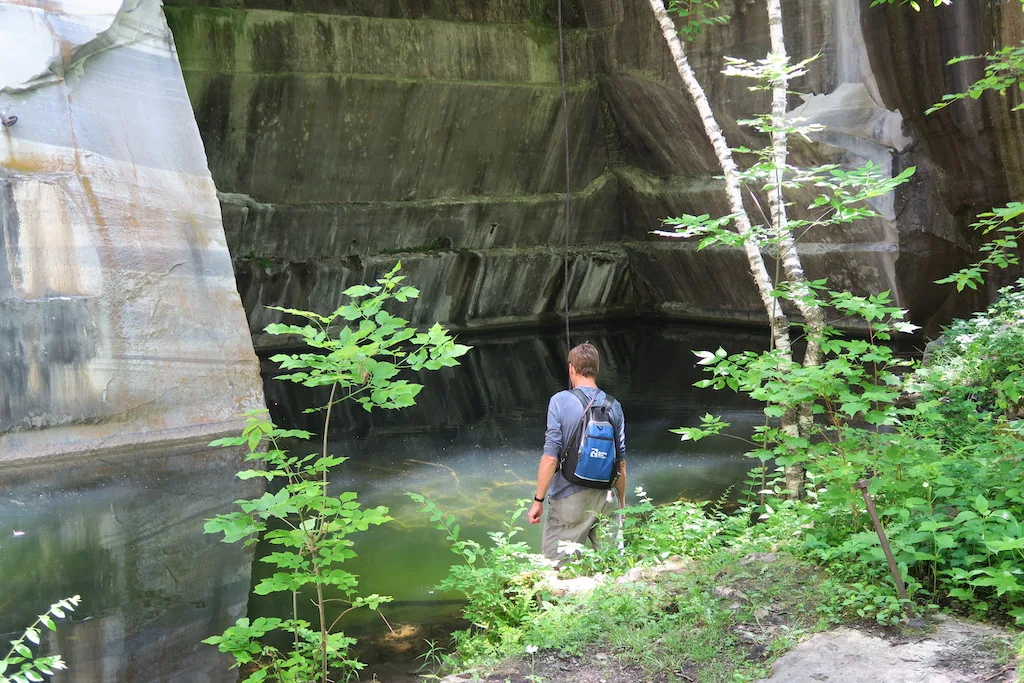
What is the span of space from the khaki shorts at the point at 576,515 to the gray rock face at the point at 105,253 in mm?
4242

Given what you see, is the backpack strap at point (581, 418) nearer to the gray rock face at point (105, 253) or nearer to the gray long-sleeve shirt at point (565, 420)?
the gray long-sleeve shirt at point (565, 420)

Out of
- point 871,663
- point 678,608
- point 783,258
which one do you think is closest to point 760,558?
point 678,608

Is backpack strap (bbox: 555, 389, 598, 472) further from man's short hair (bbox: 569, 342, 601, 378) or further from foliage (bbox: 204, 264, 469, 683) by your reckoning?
foliage (bbox: 204, 264, 469, 683)

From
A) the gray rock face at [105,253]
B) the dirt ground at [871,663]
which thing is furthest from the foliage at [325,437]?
the gray rock face at [105,253]

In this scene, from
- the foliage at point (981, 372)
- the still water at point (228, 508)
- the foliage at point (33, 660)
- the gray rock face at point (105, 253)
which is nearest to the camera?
the foliage at point (33, 660)

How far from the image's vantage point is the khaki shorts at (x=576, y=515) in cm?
493

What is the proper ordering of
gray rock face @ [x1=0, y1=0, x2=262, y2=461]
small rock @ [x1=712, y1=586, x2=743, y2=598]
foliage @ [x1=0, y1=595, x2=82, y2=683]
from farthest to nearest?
gray rock face @ [x1=0, y1=0, x2=262, y2=461]
small rock @ [x1=712, y1=586, x2=743, y2=598]
foliage @ [x1=0, y1=595, x2=82, y2=683]

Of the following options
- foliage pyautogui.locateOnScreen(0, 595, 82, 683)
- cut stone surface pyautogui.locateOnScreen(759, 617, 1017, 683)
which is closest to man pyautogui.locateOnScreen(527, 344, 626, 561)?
cut stone surface pyautogui.locateOnScreen(759, 617, 1017, 683)

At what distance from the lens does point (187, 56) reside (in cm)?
1243

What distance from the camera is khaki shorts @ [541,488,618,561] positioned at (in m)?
4.93

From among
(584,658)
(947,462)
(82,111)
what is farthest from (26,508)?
(947,462)

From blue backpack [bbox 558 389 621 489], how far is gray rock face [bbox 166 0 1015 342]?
839 cm

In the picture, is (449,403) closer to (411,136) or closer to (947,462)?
(411,136)

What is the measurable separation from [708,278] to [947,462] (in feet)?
43.0
